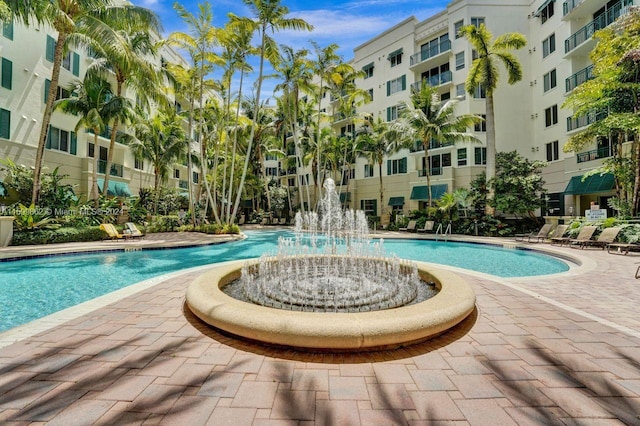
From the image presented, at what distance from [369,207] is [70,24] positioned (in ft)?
90.7

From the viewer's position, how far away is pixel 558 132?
904 inches

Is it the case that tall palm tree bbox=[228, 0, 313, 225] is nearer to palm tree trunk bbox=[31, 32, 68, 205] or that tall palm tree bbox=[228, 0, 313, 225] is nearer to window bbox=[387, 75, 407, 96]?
palm tree trunk bbox=[31, 32, 68, 205]

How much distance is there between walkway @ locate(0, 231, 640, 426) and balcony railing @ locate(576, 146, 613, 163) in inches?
828

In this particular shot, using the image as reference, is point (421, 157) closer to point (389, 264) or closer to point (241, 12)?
point (241, 12)

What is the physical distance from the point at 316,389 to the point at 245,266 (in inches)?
185

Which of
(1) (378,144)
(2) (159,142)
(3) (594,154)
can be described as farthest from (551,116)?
(2) (159,142)

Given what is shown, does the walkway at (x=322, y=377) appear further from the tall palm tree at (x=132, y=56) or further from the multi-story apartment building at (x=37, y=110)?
the multi-story apartment building at (x=37, y=110)

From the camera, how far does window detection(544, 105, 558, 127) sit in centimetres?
2335

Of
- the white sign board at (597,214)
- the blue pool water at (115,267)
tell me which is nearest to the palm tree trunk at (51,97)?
the blue pool water at (115,267)

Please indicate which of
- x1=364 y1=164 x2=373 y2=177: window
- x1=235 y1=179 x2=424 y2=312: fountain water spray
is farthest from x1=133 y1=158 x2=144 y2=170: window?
x1=235 y1=179 x2=424 y2=312: fountain water spray

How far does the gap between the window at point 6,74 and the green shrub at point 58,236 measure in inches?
389

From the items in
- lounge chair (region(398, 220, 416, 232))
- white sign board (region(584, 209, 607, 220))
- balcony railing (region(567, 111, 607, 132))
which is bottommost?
lounge chair (region(398, 220, 416, 232))

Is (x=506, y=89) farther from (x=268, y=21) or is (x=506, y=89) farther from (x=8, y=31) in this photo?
(x=8, y=31)

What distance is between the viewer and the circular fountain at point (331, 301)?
342cm
